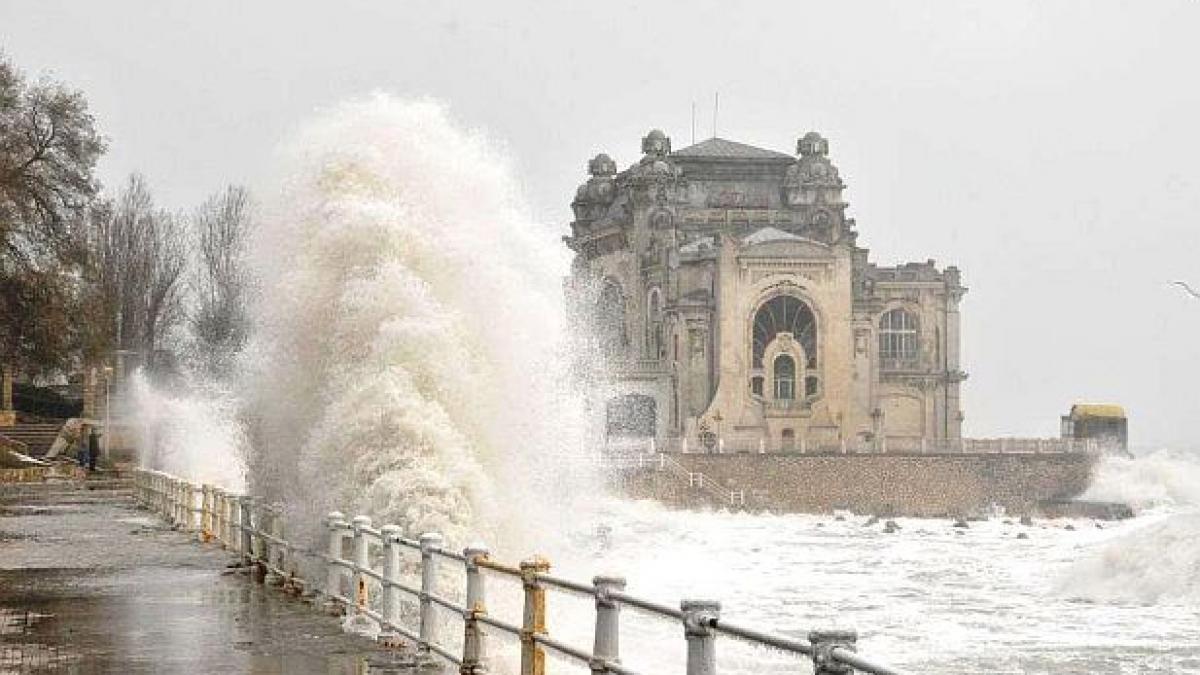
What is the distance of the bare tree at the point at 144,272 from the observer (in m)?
84.8

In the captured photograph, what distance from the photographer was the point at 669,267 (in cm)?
10069

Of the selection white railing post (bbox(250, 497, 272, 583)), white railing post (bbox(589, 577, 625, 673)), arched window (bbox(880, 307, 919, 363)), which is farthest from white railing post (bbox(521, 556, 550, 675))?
arched window (bbox(880, 307, 919, 363))

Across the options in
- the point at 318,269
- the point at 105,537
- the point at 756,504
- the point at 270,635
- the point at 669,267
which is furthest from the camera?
the point at 669,267

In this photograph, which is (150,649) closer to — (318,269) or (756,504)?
(318,269)

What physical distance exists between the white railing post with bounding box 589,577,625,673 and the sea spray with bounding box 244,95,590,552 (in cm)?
975

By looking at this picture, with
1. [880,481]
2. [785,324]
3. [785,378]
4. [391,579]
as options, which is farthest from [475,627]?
[785,378]

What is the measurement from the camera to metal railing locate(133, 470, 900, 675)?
341 inches

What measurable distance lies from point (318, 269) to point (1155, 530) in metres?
29.7

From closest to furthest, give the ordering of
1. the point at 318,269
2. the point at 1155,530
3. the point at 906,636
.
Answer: the point at 318,269 → the point at 906,636 → the point at 1155,530

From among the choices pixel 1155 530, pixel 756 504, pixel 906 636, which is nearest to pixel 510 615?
pixel 906 636

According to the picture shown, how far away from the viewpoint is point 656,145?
11075 centimetres

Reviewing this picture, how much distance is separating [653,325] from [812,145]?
16.6 meters

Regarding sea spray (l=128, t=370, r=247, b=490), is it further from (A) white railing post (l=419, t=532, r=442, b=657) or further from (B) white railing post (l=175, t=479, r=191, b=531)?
(A) white railing post (l=419, t=532, r=442, b=657)

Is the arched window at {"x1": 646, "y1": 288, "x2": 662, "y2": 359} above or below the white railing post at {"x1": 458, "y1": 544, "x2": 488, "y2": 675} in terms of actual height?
above
